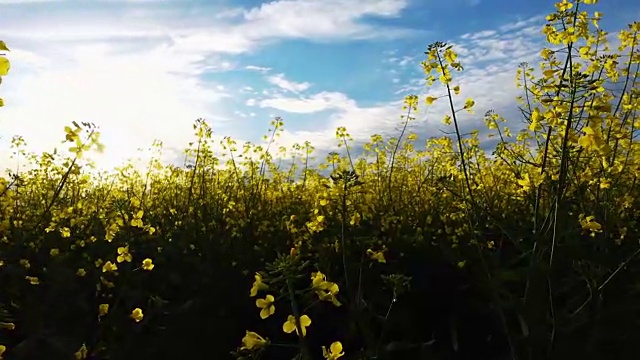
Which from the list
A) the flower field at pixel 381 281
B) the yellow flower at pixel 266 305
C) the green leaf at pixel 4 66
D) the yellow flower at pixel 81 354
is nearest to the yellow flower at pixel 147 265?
the flower field at pixel 381 281

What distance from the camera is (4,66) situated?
1.43 m

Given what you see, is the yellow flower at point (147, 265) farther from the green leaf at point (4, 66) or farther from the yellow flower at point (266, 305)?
the green leaf at point (4, 66)

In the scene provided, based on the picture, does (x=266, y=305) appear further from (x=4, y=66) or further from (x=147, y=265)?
(x=147, y=265)

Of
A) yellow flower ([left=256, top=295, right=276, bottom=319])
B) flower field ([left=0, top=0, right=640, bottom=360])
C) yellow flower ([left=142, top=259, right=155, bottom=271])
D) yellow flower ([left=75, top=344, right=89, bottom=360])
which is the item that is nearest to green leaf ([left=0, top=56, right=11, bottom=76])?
flower field ([left=0, top=0, right=640, bottom=360])

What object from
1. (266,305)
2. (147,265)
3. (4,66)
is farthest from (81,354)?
(4,66)

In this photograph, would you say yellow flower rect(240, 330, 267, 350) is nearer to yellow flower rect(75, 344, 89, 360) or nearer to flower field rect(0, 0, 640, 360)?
flower field rect(0, 0, 640, 360)

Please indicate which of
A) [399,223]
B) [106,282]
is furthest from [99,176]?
[106,282]

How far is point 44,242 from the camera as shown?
499 centimetres

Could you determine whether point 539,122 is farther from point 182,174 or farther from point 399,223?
point 182,174

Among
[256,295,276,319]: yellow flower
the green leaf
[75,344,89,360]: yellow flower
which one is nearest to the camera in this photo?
the green leaf

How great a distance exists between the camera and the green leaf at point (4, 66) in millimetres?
1420

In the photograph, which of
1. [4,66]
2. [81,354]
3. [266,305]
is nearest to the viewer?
[4,66]

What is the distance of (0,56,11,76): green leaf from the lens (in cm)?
142

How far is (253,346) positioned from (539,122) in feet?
5.73
